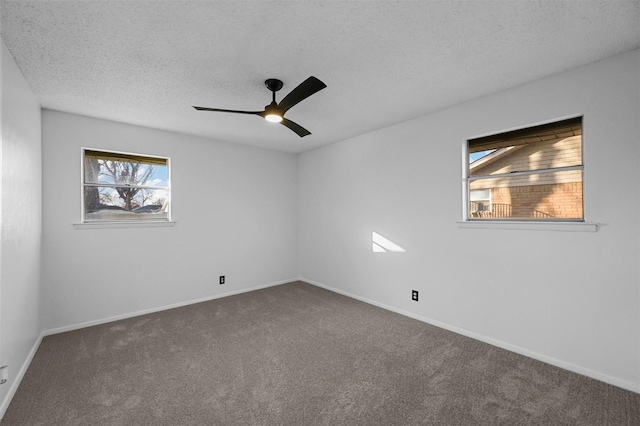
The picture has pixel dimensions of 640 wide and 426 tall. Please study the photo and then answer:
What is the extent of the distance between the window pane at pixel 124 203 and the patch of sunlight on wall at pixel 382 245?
9.74 ft

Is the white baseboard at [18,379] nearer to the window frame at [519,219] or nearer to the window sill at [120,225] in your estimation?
the window sill at [120,225]

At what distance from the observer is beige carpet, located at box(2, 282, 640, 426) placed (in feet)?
5.99

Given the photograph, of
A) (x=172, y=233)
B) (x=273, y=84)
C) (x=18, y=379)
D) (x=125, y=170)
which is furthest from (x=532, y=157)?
(x=18, y=379)

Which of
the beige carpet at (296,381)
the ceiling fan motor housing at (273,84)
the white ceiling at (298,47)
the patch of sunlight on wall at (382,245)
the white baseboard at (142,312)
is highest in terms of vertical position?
the white ceiling at (298,47)

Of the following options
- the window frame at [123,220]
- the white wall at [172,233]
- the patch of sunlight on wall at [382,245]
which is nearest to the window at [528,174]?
the patch of sunlight on wall at [382,245]

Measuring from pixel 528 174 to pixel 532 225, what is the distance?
1.63ft

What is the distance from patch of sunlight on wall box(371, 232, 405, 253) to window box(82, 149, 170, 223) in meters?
2.93

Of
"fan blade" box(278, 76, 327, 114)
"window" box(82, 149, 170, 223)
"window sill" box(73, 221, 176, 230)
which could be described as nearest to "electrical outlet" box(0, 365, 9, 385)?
"window sill" box(73, 221, 176, 230)

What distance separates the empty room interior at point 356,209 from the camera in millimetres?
1825

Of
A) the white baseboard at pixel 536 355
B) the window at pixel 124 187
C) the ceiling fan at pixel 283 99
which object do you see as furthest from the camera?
the window at pixel 124 187

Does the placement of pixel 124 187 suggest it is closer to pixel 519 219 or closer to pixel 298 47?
pixel 298 47

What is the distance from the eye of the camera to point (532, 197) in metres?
2.60

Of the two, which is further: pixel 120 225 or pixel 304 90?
pixel 120 225

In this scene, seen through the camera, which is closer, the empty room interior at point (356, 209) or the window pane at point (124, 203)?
the empty room interior at point (356, 209)
